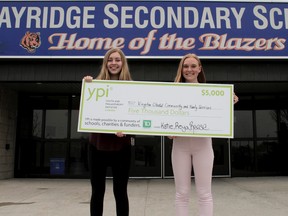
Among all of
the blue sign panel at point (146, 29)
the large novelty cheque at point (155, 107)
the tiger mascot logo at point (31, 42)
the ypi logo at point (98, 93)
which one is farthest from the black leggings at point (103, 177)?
the tiger mascot logo at point (31, 42)

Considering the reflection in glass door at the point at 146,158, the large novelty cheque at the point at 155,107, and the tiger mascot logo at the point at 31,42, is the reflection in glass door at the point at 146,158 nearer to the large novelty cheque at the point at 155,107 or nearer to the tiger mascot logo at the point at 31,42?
the tiger mascot logo at the point at 31,42

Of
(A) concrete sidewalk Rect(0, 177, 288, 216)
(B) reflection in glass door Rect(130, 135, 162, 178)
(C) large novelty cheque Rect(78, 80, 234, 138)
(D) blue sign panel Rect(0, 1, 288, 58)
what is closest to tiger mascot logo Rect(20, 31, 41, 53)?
(D) blue sign panel Rect(0, 1, 288, 58)

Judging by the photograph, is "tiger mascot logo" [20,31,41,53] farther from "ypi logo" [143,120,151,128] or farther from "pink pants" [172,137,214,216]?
"pink pants" [172,137,214,216]

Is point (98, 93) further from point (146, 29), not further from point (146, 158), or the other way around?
point (146, 158)

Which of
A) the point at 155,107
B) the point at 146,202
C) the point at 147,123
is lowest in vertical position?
the point at 146,202

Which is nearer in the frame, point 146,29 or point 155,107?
point 155,107

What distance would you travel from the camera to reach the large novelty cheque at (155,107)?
3.64 metres

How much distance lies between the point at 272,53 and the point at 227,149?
434cm

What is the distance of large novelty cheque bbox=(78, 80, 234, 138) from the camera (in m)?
3.64

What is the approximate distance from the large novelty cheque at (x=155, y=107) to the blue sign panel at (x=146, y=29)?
561 centimetres

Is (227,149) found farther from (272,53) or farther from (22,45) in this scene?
(22,45)

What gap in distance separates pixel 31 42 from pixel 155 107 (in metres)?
6.61

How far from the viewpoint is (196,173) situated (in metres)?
3.36

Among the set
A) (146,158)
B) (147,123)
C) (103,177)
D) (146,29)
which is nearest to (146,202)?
(147,123)
